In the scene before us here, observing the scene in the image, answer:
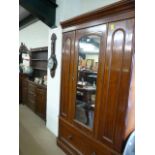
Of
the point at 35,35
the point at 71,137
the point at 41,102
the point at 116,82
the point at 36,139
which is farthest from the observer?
the point at 35,35

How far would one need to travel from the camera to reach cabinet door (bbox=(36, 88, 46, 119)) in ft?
11.8

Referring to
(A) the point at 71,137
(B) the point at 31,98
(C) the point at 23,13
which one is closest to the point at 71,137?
(A) the point at 71,137

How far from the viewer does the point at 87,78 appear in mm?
2053

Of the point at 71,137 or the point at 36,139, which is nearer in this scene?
the point at 71,137

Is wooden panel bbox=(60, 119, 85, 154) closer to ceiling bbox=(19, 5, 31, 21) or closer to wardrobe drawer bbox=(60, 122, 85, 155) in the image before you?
wardrobe drawer bbox=(60, 122, 85, 155)

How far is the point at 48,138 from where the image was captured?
2881 millimetres

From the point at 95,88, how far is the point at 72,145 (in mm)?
1079

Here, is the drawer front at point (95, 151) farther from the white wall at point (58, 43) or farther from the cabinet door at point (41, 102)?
the cabinet door at point (41, 102)

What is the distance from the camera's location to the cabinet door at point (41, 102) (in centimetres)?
359

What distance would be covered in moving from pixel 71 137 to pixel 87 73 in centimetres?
107

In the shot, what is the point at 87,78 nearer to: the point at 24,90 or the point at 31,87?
the point at 31,87

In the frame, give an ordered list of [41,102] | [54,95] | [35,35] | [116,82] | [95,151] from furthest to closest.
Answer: [35,35] < [41,102] < [54,95] < [95,151] < [116,82]
